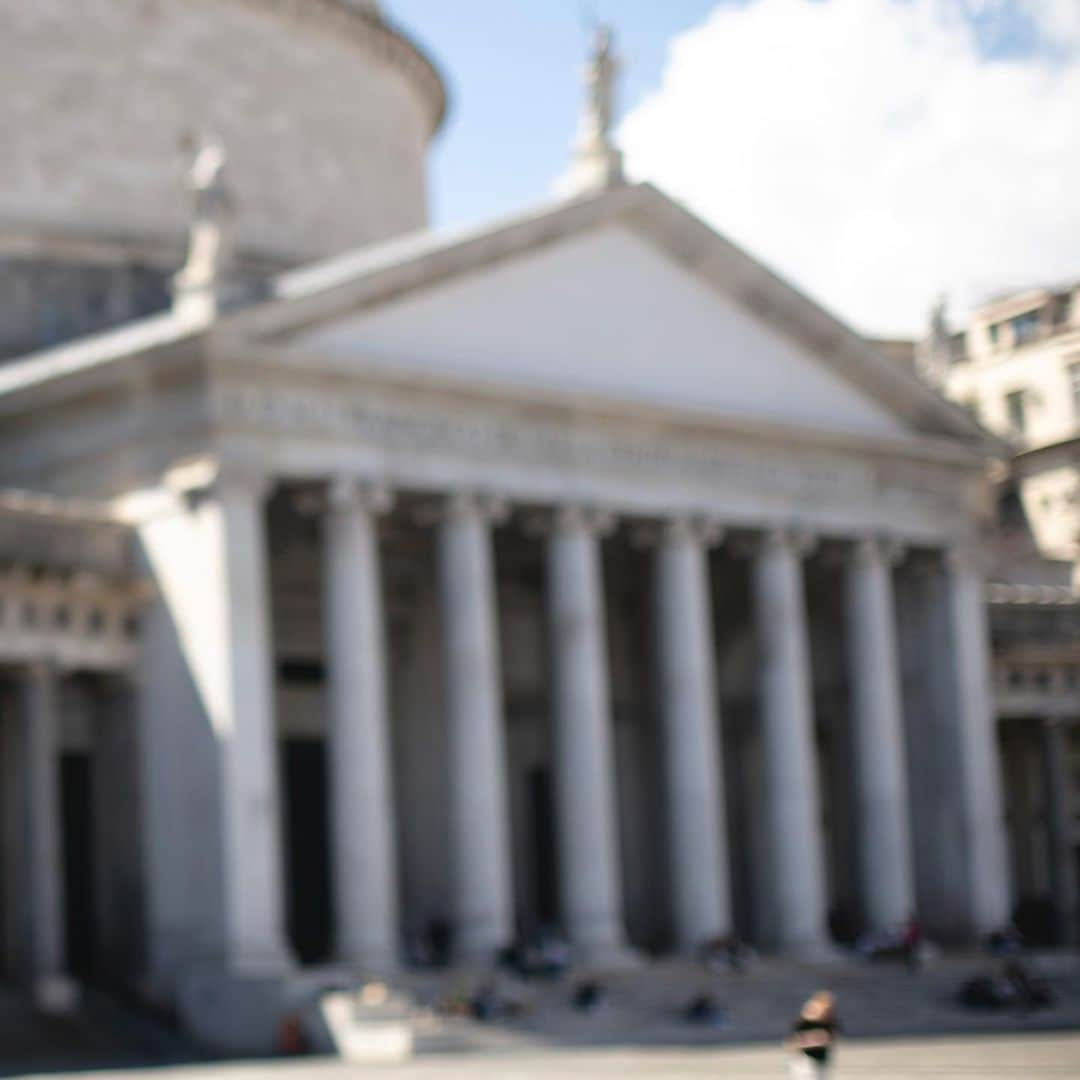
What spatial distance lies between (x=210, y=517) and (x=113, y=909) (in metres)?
6.81

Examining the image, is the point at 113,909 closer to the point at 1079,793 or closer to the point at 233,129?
the point at 233,129

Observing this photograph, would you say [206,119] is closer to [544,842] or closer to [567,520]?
[567,520]

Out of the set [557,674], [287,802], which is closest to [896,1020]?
[557,674]

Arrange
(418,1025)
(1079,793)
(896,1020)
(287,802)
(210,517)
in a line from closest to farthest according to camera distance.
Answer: (418,1025) < (210,517) < (896,1020) < (287,802) < (1079,793)

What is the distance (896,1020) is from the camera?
45.0 m

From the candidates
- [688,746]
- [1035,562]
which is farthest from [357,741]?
[1035,562]

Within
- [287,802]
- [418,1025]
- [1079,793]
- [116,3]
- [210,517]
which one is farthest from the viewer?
[1079,793]

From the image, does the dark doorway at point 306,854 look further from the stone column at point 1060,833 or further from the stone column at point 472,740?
the stone column at point 1060,833

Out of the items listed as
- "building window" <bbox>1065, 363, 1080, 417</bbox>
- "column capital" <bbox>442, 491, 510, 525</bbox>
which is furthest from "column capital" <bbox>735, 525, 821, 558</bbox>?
"building window" <bbox>1065, 363, 1080, 417</bbox>

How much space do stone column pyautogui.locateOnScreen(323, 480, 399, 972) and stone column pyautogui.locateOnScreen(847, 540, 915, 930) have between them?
11.6 metres

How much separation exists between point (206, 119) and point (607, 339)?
11771 millimetres

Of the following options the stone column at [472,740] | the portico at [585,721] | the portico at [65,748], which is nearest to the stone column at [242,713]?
the portico at [585,721]

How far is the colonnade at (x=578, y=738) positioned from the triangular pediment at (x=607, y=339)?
2260 millimetres

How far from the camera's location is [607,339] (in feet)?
159
